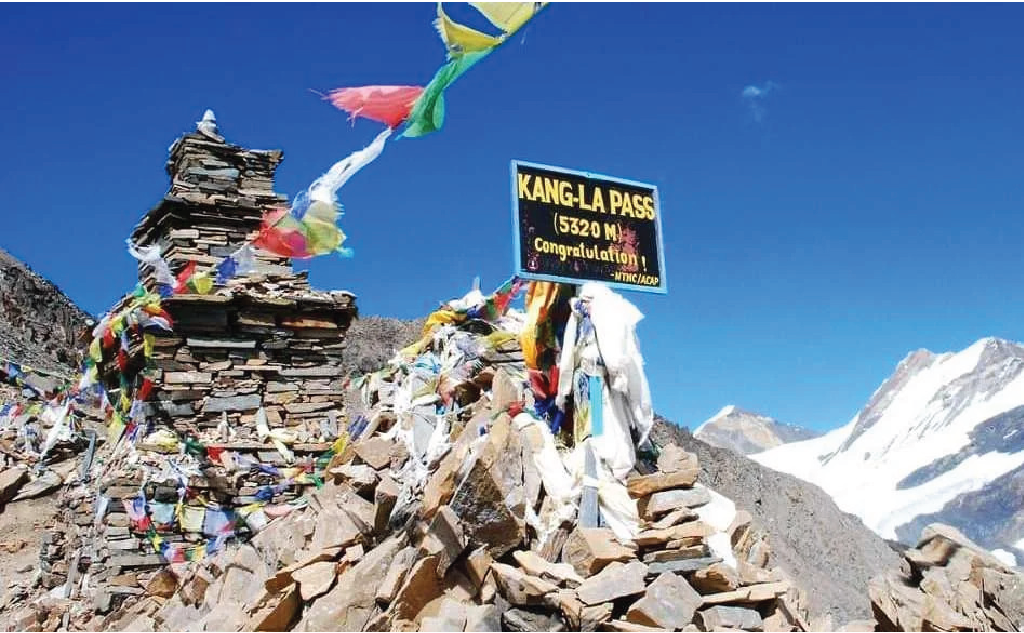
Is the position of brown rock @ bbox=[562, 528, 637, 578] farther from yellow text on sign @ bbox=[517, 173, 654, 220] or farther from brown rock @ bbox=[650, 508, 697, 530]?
yellow text on sign @ bbox=[517, 173, 654, 220]

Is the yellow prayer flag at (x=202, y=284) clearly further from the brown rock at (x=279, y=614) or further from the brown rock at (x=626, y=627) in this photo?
the brown rock at (x=626, y=627)

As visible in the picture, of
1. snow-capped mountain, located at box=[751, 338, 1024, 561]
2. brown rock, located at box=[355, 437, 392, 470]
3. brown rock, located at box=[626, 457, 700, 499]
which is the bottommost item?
brown rock, located at box=[626, 457, 700, 499]

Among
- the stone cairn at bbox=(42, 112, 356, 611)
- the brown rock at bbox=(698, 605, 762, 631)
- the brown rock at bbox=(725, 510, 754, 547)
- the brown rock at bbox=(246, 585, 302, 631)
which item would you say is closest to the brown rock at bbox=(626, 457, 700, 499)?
the brown rock at bbox=(725, 510, 754, 547)

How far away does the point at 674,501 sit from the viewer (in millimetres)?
8070

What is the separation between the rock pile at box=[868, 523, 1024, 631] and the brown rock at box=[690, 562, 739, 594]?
168 centimetres

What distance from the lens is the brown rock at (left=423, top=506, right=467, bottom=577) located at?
23.9 ft

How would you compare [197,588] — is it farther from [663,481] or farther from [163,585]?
[663,481]

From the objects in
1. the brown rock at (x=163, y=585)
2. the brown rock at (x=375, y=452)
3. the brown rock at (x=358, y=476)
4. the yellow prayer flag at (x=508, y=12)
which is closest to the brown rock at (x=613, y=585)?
the brown rock at (x=358, y=476)

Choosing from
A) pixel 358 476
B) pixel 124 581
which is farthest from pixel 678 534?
pixel 124 581

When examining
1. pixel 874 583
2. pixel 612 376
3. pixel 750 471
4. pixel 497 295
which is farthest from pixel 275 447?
pixel 750 471

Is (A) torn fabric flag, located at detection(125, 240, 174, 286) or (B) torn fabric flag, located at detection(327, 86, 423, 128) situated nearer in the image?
(B) torn fabric flag, located at detection(327, 86, 423, 128)

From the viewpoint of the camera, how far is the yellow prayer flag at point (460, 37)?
7805 millimetres

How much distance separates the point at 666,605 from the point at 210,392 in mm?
7739

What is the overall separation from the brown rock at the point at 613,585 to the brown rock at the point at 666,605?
0.36 ft
